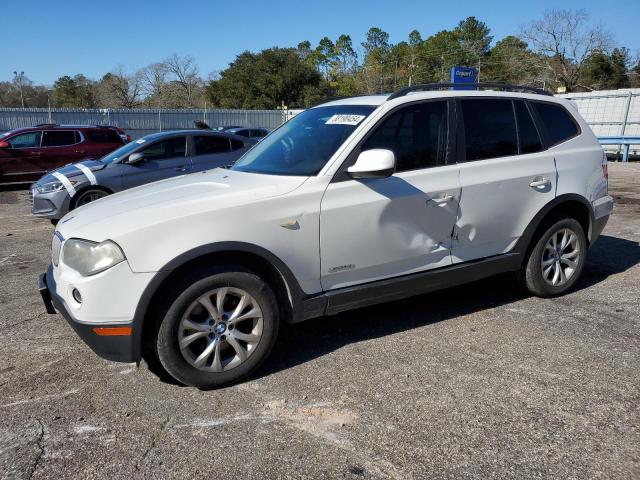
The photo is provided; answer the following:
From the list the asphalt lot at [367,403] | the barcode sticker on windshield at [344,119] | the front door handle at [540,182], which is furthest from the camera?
the front door handle at [540,182]

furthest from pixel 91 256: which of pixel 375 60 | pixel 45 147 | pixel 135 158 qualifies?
pixel 375 60

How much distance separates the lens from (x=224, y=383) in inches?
127

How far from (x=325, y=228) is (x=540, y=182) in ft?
7.03

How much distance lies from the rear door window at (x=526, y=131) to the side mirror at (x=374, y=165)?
5.45ft

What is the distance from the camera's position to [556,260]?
468 centimetres

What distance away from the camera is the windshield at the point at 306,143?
3637 millimetres

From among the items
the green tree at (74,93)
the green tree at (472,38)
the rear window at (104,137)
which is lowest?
the rear window at (104,137)

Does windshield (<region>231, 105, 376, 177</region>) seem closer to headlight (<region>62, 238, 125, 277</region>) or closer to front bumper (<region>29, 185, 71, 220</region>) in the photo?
headlight (<region>62, 238, 125, 277</region>)

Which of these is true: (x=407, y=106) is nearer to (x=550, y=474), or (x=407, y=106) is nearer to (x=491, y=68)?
(x=550, y=474)

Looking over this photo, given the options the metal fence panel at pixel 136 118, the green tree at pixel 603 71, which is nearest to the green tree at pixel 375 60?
the green tree at pixel 603 71

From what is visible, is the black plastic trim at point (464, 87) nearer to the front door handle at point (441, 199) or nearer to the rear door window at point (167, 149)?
the front door handle at point (441, 199)

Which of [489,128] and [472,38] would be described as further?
[472,38]

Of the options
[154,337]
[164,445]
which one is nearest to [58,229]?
[154,337]

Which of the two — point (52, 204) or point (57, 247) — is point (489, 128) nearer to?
point (57, 247)
